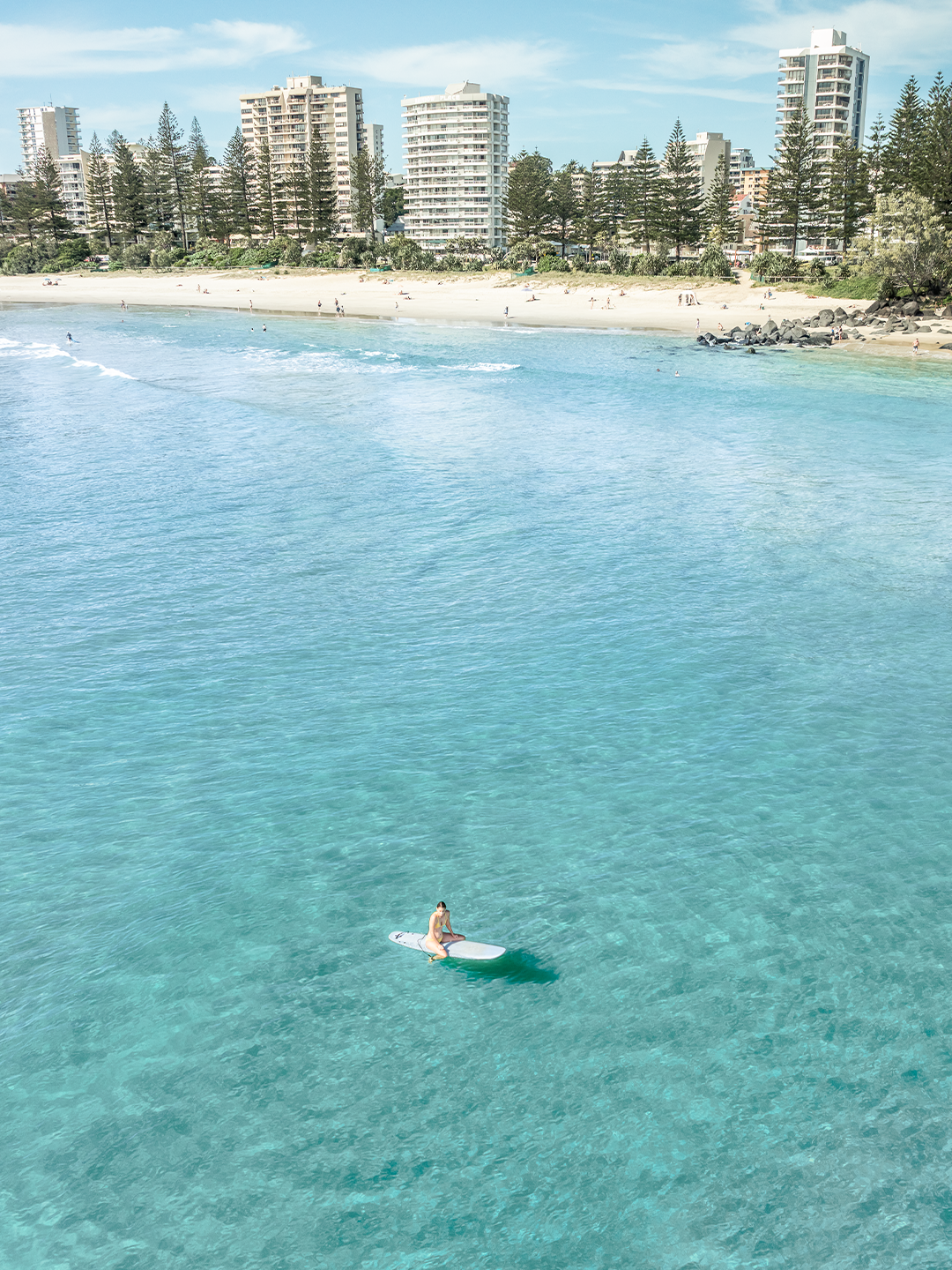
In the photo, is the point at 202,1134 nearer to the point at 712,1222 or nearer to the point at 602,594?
the point at 712,1222

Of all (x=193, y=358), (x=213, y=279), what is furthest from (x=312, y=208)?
(x=193, y=358)

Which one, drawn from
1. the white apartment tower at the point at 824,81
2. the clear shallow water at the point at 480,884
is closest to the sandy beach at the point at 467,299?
the clear shallow water at the point at 480,884

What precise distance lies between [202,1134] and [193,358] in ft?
223

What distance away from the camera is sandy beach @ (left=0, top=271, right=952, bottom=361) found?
82000 mm

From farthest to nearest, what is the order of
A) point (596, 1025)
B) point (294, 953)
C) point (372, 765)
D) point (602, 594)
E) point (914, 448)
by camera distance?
1. point (914, 448)
2. point (602, 594)
3. point (372, 765)
4. point (294, 953)
5. point (596, 1025)

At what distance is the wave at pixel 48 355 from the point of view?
65.2m

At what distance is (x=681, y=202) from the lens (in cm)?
9812

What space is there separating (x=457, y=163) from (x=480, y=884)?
184m

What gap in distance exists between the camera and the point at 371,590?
83.0 ft

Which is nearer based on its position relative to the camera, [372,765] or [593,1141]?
[593,1141]

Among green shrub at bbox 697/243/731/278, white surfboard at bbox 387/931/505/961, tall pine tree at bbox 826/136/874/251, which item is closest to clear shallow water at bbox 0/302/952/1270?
white surfboard at bbox 387/931/505/961

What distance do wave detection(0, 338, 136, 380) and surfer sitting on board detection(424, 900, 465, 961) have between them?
5749cm

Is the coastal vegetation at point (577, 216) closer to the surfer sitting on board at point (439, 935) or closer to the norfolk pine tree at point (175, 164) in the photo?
the norfolk pine tree at point (175, 164)

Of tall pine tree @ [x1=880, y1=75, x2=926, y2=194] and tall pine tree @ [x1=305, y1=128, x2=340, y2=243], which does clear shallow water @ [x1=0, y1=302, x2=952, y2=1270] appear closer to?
tall pine tree @ [x1=880, y1=75, x2=926, y2=194]
